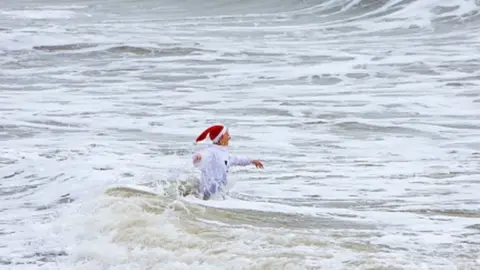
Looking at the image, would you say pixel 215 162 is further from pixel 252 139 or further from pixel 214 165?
pixel 252 139

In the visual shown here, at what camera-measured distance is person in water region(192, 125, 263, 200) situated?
9930mm

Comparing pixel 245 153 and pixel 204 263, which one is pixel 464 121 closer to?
pixel 245 153

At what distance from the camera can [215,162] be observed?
9.93m

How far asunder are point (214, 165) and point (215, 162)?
0.14 ft

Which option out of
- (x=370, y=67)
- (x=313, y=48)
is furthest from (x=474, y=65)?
(x=313, y=48)

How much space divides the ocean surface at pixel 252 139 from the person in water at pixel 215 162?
0.16m

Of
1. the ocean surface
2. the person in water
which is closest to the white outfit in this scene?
the person in water

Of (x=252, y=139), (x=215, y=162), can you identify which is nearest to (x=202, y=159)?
(x=215, y=162)

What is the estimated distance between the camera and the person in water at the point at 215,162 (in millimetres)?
9930

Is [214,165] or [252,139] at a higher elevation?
[214,165]

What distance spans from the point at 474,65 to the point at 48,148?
926cm

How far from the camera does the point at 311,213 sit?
9969 mm

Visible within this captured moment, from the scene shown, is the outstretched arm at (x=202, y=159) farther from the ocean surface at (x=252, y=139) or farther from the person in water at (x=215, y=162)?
the ocean surface at (x=252, y=139)

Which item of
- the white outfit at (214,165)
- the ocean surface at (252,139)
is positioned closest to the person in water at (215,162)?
the white outfit at (214,165)
